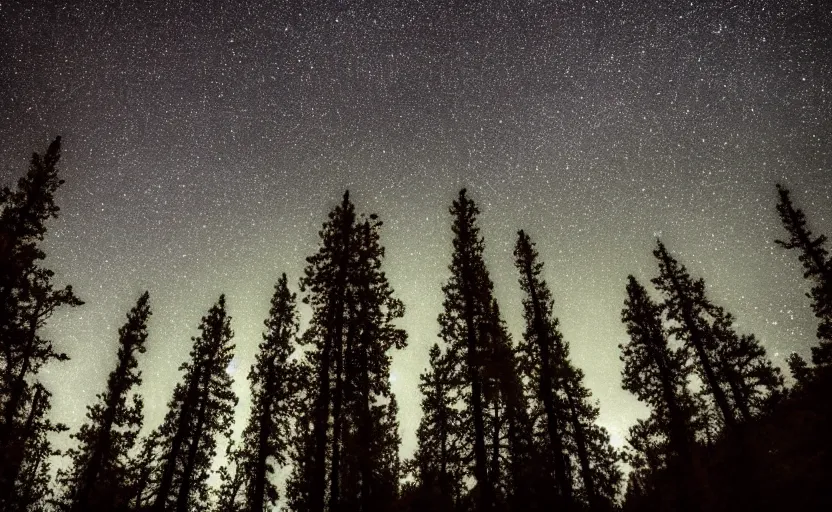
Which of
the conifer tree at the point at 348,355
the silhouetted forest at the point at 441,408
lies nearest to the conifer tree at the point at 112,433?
the silhouetted forest at the point at 441,408

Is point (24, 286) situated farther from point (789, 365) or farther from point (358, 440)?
point (789, 365)

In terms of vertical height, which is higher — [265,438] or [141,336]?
[141,336]

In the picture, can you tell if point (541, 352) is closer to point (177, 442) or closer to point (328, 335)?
point (328, 335)

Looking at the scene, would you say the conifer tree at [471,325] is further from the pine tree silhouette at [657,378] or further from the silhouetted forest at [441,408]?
the pine tree silhouette at [657,378]

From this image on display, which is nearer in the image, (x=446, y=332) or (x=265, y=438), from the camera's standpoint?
(x=446, y=332)

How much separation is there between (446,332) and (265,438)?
11304 mm

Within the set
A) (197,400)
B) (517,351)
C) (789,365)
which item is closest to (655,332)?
(517,351)

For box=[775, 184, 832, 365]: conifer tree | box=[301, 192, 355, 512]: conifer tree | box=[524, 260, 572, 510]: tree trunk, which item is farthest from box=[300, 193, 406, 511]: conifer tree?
box=[775, 184, 832, 365]: conifer tree

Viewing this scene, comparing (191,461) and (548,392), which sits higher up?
(548,392)

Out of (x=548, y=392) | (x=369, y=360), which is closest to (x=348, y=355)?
(x=369, y=360)

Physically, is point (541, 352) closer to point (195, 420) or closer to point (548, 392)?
point (548, 392)

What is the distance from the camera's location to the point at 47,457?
2688cm

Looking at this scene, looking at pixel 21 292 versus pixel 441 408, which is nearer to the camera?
pixel 21 292

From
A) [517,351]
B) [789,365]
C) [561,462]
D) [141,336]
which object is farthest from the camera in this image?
[789,365]
